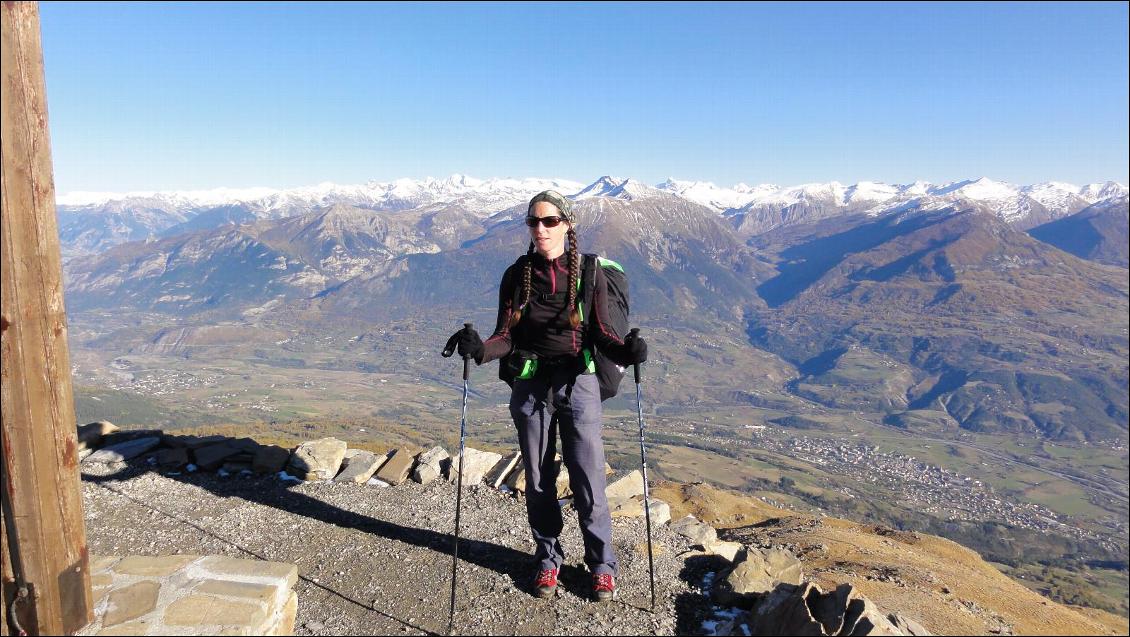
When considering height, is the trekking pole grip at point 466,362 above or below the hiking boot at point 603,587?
above

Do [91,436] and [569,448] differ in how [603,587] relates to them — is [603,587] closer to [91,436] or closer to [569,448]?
[569,448]

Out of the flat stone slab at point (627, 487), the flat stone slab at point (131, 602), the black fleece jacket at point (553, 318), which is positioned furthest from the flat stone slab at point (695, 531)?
the flat stone slab at point (131, 602)

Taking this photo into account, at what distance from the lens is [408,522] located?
9.86 metres

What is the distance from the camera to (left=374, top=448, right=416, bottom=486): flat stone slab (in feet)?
39.0

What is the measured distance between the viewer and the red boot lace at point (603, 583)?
23.1ft

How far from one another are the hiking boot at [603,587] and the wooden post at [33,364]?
4.97m

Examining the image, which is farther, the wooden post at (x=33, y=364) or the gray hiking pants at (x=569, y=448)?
the gray hiking pants at (x=569, y=448)

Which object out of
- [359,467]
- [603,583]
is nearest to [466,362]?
[603,583]

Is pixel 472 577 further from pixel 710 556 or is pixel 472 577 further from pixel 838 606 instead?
pixel 838 606

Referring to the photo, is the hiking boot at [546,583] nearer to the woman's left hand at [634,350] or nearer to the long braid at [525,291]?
the woman's left hand at [634,350]

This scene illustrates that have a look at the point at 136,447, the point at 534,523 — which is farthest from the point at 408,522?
the point at 136,447

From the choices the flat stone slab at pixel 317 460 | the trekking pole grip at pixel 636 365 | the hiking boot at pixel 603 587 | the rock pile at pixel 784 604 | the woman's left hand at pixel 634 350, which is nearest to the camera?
the rock pile at pixel 784 604

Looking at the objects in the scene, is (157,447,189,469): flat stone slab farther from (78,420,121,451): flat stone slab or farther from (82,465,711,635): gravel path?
(78,420,121,451): flat stone slab

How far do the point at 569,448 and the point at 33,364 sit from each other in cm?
490
